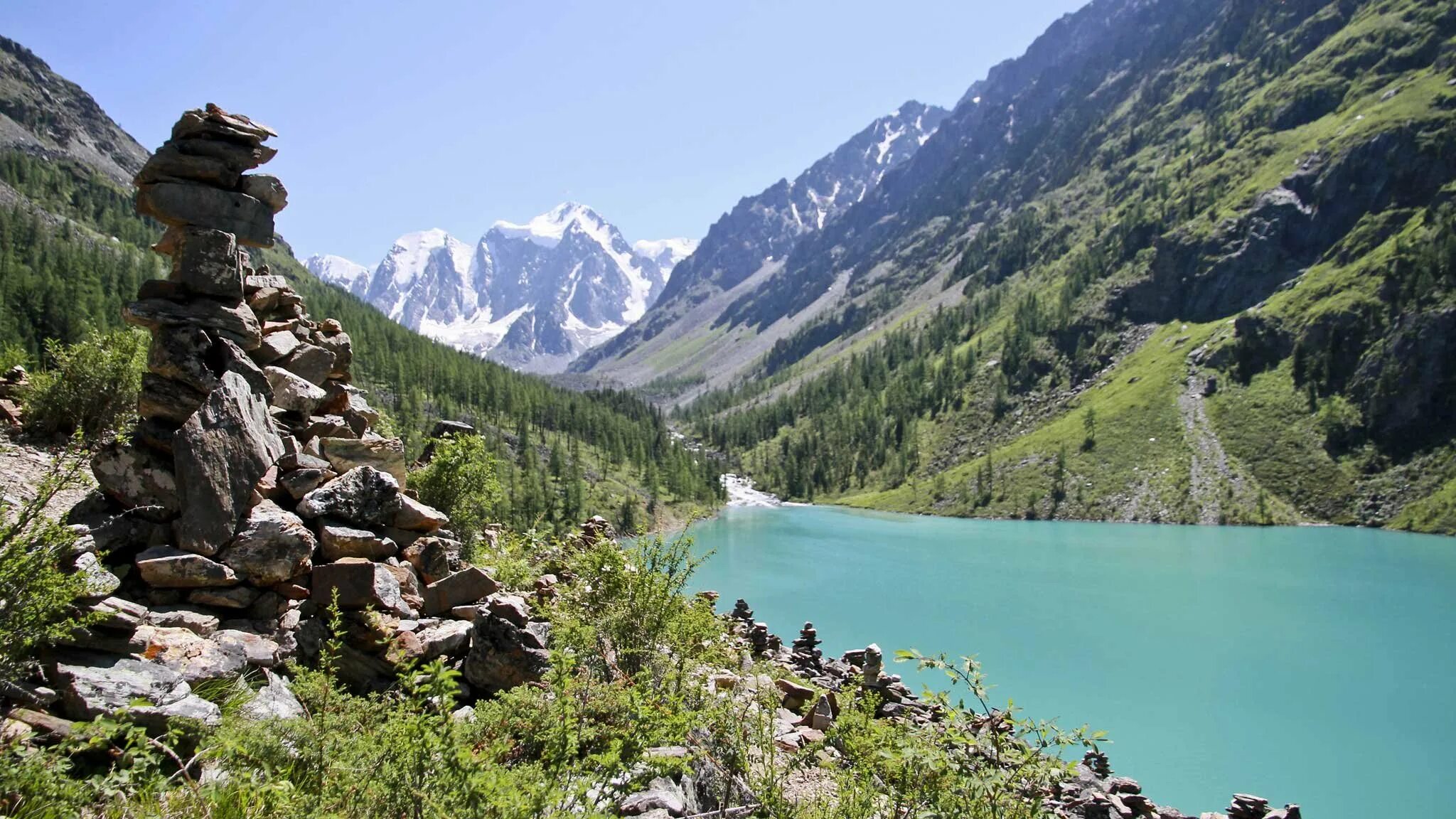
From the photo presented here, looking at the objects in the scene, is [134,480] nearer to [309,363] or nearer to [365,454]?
[365,454]

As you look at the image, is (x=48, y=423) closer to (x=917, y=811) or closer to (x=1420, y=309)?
(x=917, y=811)

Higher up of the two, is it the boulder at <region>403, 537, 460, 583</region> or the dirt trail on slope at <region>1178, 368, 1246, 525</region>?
the dirt trail on slope at <region>1178, 368, 1246, 525</region>

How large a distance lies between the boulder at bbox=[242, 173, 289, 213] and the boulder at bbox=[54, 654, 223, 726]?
891cm

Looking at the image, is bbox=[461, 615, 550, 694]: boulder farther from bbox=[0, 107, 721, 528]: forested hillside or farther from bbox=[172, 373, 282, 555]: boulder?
bbox=[0, 107, 721, 528]: forested hillside

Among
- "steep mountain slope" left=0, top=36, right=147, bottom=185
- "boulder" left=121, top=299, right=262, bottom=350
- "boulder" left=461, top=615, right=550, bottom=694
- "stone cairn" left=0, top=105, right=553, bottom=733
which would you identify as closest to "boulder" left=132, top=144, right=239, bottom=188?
"stone cairn" left=0, top=105, right=553, bottom=733

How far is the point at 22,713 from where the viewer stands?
677 cm

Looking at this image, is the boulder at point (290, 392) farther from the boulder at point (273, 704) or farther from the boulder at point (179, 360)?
the boulder at point (273, 704)

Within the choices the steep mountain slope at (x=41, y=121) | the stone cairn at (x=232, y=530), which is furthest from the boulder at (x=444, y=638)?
the steep mountain slope at (x=41, y=121)

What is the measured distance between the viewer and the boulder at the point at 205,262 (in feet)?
39.8

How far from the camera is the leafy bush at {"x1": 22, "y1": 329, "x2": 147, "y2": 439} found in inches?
583

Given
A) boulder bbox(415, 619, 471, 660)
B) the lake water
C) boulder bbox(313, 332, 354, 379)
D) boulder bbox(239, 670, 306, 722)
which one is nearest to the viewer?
boulder bbox(239, 670, 306, 722)

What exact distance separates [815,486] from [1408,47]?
172 meters

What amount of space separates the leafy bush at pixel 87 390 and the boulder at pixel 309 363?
3798 mm

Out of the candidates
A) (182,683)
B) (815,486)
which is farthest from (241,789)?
(815,486)
